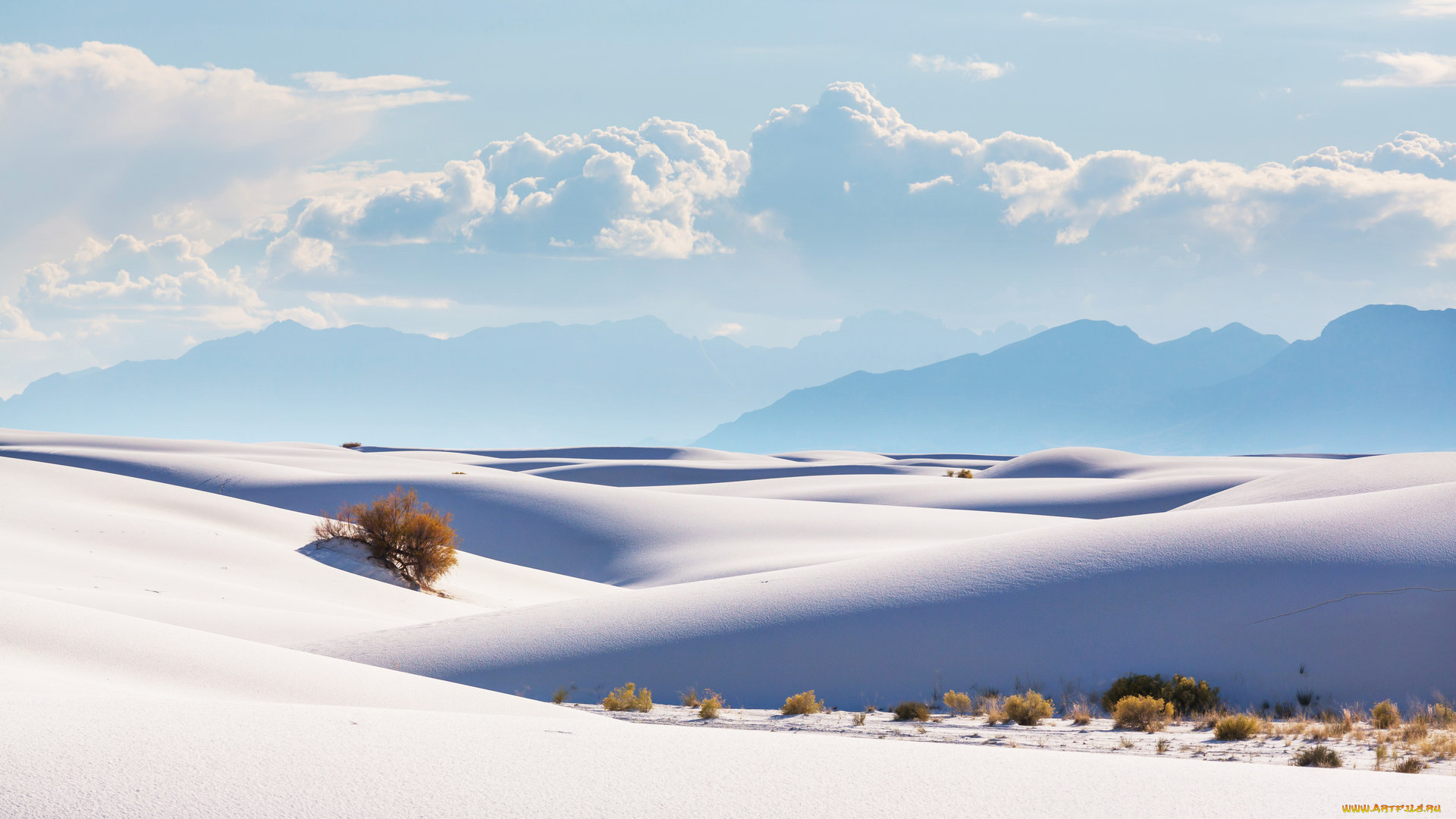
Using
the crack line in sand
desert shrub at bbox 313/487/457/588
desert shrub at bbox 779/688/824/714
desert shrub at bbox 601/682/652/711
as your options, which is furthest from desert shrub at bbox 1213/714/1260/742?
desert shrub at bbox 313/487/457/588

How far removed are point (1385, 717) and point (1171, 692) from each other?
176 centimetres

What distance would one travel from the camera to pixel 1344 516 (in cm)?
1388

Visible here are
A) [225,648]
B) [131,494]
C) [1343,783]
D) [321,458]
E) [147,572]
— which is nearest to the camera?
[1343,783]

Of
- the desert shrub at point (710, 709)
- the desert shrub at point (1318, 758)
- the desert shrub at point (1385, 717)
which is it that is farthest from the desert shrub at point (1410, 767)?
the desert shrub at point (710, 709)

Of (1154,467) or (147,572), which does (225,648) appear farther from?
(1154,467)

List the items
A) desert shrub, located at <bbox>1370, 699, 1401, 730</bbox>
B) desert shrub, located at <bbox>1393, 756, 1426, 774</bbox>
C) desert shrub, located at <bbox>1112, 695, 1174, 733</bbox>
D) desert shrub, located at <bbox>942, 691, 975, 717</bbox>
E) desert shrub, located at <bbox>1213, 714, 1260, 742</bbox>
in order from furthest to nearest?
desert shrub, located at <bbox>942, 691, 975, 717</bbox>
desert shrub, located at <bbox>1112, 695, 1174, 733</bbox>
desert shrub, located at <bbox>1370, 699, 1401, 730</bbox>
desert shrub, located at <bbox>1213, 714, 1260, 742</bbox>
desert shrub, located at <bbox>1393, 756, 1426, 774</bbox>

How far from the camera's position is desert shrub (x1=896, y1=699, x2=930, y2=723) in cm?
1012


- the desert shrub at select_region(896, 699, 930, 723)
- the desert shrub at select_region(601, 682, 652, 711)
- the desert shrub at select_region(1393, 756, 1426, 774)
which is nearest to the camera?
the desert shrub at select_region(1393, 756, 1426, 774)

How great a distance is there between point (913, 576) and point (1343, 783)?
26.8 ft

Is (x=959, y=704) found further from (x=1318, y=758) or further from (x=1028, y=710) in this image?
(x=1318, y=758)

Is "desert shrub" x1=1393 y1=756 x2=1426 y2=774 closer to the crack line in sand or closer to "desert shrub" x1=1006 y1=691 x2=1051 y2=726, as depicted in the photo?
"desert shrub" x1=1006 y1=691 x2=1051 y2=726

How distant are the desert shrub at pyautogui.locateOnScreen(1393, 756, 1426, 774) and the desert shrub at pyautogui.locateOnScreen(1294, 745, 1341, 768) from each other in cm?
35

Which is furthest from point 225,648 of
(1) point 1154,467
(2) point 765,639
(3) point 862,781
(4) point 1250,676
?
(1) point 1154,467

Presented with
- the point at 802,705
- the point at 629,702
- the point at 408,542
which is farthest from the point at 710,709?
the point at 408,542
